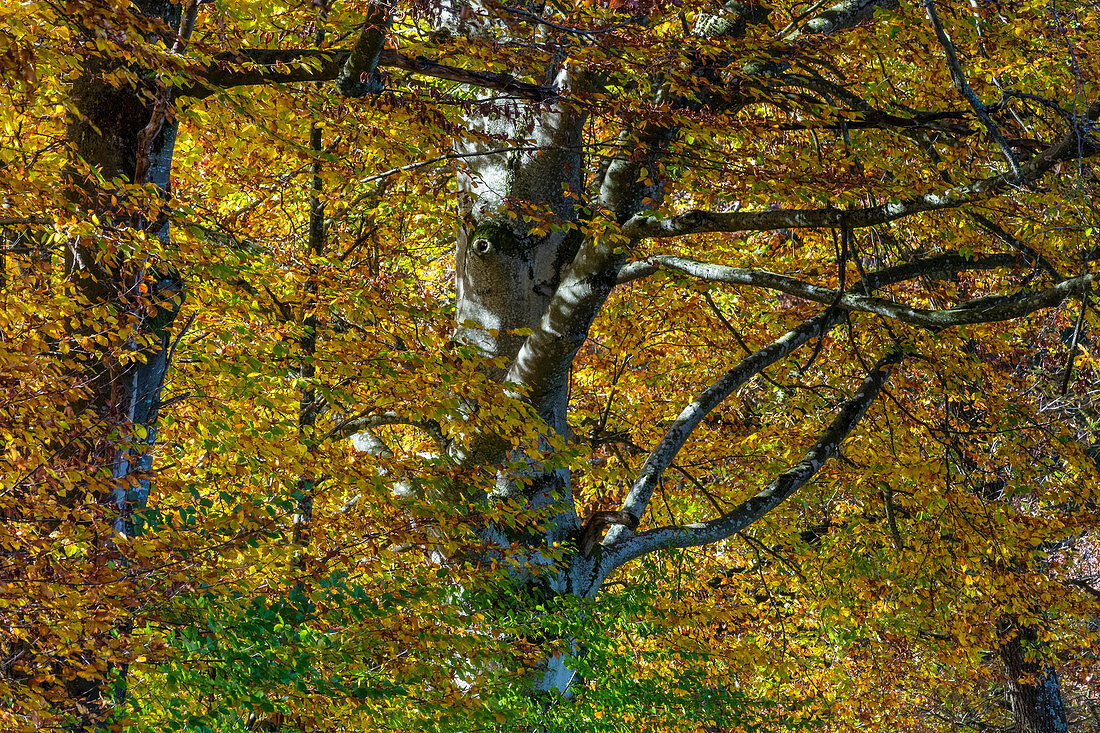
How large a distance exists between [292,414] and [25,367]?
5712mm

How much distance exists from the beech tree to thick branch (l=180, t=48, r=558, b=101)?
29 mm

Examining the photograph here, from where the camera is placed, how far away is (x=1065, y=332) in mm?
13922

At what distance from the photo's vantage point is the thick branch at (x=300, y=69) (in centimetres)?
510

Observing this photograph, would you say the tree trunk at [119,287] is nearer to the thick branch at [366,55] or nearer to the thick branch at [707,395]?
the thick branch at [366,55]

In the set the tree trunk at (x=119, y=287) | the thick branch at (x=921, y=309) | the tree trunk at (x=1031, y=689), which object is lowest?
the tree trunk at (x=119, y=287)

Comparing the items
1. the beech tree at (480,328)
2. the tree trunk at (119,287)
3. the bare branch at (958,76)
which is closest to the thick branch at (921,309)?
the beech tree at (480,328)

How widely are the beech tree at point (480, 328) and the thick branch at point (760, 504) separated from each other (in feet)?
0.10

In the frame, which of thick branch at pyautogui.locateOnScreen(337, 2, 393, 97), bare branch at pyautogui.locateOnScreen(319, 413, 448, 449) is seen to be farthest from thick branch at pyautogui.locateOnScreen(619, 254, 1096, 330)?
thick branch at pyautogui.locateOnScreen(337, 2, 393, 97)

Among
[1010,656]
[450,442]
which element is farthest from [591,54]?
[1010,656]

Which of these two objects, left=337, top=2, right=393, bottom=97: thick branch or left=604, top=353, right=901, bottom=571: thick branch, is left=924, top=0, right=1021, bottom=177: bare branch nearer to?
left=337, top=2, right=393, bottom=97: thick branch

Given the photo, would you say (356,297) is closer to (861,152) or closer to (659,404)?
(861,152)

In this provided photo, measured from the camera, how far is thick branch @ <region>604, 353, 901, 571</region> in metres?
7.65

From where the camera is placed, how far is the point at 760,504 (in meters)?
8.05

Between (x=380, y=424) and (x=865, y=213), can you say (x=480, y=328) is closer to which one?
(x=380, y=424)
